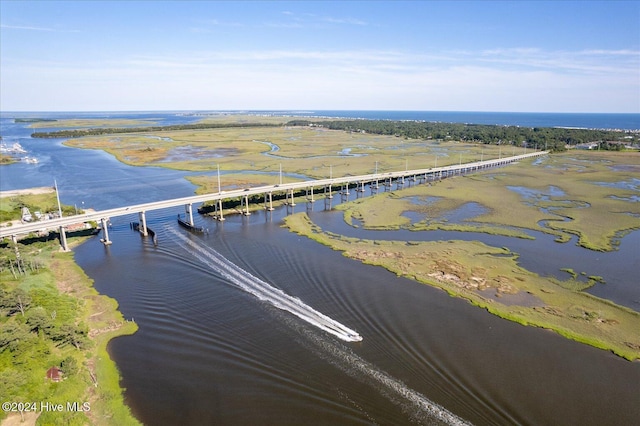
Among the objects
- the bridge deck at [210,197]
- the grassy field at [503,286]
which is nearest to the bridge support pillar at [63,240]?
the bridge deck at [210,197]

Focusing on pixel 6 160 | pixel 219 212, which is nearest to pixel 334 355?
pixel 219 212

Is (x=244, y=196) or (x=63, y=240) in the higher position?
(x=244, y=196)

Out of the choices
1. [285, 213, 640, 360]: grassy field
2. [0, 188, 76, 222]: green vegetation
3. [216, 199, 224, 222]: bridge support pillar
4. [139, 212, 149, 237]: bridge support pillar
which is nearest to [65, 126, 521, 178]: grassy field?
[216, 199, 224, 222]: bridge support pillar

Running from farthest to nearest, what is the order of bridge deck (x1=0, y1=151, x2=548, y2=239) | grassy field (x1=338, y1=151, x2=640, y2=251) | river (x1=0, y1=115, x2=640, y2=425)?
grassy field (x1=338, y1=151, x2=640, y2=251), bridge deck (x1=0, y1=151, x2=548, y2=239), river (x1=0, y1=115, x2=640, y2=425)

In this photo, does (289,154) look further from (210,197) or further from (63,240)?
(63,240)

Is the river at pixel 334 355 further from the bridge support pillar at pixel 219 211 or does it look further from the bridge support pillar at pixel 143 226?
the bridge support pillar at pixel 219 211

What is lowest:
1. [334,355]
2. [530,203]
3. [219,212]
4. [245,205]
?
[334,355]

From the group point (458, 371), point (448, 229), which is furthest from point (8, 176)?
point (458, 371)

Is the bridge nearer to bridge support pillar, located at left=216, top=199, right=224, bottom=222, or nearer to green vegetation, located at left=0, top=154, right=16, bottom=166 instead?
bridge support pillar, located at left=216, top=199, right=224, bottom=222
